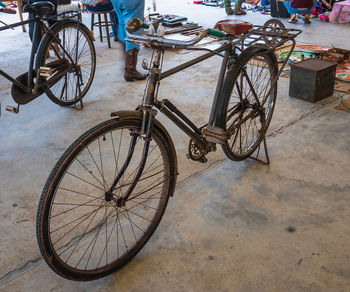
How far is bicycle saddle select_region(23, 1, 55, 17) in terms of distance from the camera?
3016 mm

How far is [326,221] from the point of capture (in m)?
2.15

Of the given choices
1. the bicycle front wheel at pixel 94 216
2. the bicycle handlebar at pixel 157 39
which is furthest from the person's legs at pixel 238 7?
the bicycle handlebar at pixel 157 39

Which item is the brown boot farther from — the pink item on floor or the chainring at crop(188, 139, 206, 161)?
the pink item on floor

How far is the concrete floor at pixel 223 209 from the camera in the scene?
1.80m

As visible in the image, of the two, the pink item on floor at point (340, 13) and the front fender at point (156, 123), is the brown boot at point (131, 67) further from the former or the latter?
the pink item on floor at point (340, 13)

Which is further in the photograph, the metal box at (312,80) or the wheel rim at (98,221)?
the metal box at (312,80)

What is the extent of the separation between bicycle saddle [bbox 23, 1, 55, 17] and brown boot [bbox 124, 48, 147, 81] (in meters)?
1.11

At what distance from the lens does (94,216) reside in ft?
7.15

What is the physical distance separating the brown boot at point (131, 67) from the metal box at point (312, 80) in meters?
1.64

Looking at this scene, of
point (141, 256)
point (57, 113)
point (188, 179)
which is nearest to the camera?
point (141, 256)

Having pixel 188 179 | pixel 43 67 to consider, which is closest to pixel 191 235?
pixel 188 179

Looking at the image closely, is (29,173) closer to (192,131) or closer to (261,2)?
(192,131)

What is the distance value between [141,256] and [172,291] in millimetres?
282

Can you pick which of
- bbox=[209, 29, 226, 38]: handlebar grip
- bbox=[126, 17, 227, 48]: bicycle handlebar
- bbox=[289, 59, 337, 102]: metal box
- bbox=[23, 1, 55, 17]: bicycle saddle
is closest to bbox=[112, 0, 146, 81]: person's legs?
bbox=[23, 1, 55, 17]: bicycle saddle
